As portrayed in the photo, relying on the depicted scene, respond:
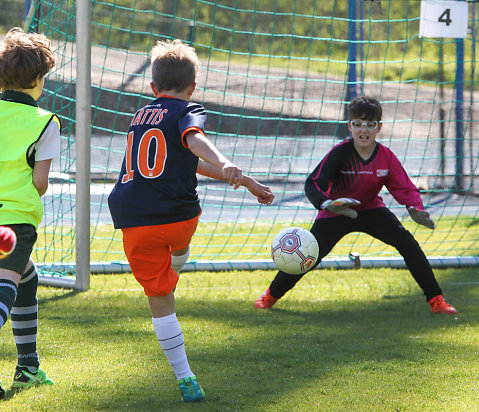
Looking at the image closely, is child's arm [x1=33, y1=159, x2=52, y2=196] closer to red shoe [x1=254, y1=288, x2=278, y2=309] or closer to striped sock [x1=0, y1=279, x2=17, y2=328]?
striped sock [x1=0, y1=279, x2=17, y2=328]

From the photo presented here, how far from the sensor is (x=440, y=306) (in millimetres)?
4664

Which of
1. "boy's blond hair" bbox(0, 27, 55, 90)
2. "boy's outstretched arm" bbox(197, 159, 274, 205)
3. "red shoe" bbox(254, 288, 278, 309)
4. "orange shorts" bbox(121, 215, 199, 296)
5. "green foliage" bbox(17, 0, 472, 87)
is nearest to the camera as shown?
"boy's outstretched arm" bbox(197, 159, 274, 205)

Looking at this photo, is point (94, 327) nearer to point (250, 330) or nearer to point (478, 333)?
point (250, 330)

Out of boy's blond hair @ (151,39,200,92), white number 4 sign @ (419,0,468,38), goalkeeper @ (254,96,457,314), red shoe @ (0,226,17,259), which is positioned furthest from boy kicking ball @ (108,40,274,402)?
white number 4 sign @ (419,0,468,38)

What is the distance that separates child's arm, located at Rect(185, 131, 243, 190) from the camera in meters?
2.55

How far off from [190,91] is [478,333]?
2.30 metres

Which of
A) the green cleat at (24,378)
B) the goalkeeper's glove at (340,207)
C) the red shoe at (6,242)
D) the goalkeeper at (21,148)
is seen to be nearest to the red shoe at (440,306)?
the goalkeeper's glove at (340,207)

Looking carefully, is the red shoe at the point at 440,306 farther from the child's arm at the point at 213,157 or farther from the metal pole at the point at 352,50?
the metal pole at the point at 352,50

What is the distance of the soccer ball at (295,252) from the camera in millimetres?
4184

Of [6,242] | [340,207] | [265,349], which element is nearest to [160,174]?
[6,242]

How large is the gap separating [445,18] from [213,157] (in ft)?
14.0

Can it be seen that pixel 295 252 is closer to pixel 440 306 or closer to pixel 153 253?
pixel 440 306

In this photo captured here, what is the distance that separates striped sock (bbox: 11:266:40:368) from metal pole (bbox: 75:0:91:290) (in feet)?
6.45

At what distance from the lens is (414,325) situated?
438cm
